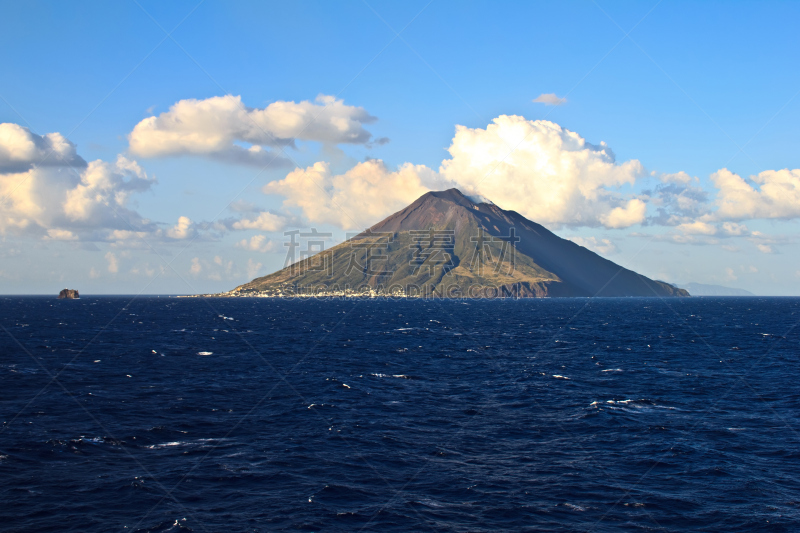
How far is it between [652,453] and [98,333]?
440 feet

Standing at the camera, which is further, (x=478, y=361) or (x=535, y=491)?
(x=478, y=361)

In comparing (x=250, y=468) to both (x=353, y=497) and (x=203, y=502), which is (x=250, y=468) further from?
(x=353, y=497)

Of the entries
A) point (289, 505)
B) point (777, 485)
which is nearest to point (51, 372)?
point (289, 505)

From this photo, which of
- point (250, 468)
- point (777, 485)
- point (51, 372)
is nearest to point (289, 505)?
point (250, 468)

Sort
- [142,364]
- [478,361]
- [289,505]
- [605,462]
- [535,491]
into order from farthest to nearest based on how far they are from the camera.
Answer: [478,361], [142,364], [605,462], [535,491], [289,505]

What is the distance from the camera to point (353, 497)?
3228cm

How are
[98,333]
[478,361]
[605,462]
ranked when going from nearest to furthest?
[605,462]
[478,361]
[98,333]

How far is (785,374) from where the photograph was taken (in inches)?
2980

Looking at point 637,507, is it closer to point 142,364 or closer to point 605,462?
point 605,462

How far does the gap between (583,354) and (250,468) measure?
75360 millimetres

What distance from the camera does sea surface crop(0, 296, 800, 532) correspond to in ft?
98.4

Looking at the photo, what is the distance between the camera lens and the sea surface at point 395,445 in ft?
98.4

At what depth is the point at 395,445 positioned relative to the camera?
42000mm

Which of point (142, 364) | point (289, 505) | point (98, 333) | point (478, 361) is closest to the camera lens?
point (289, 505)
